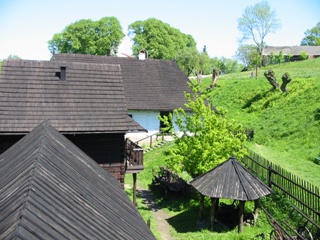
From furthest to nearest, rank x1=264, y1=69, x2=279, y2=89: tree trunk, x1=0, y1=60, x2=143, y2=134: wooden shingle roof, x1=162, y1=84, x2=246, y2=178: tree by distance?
x1=264, y1=69, x2=279, y2=89: tree trunk → x1=162, y1=84, x2=246, y2=178: tree → x1=0, y1=60, x2=143, y2=134: wooden shingle roof

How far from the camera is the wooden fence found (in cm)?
1456

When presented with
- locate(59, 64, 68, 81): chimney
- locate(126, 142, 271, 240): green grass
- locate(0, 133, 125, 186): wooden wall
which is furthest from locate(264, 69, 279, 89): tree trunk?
locate(59, 64, 68, 81): chimney

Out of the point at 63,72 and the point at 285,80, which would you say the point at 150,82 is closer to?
the point at 285,80

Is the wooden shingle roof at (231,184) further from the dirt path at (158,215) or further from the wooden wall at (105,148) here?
the wooden wall at (105,148)

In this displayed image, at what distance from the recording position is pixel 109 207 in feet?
25.0

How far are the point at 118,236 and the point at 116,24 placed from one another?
2498 inches

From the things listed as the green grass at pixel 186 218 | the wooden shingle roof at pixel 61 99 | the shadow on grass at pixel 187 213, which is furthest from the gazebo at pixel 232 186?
the wooden shingle roof at pixel 61 99

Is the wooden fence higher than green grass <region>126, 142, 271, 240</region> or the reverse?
higher

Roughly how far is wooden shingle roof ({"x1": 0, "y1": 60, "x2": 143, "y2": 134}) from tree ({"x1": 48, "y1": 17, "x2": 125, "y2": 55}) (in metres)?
49.1

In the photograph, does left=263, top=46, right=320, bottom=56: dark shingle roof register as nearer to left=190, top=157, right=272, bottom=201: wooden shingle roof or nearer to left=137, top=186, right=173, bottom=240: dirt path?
left=137, top=186, right=173, bottom=240: dirt path

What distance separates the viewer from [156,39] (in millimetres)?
65375

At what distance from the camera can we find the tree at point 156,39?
65.1m

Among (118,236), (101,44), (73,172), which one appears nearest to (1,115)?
(73,172)

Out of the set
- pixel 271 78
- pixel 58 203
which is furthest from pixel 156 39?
pixel 58 203
